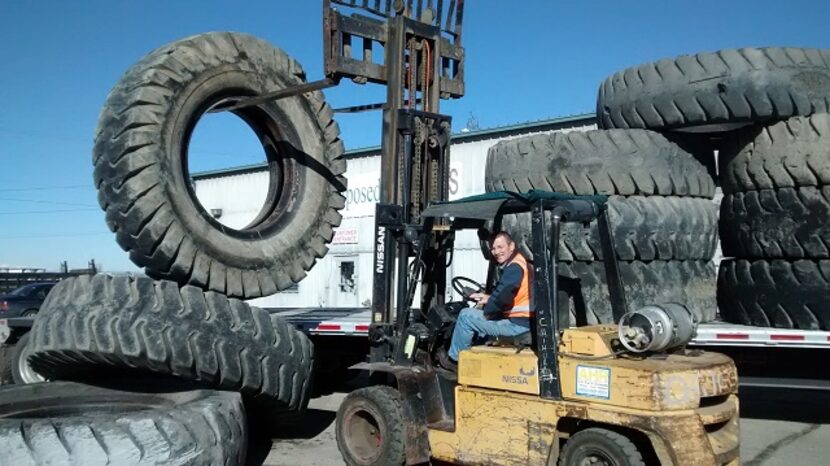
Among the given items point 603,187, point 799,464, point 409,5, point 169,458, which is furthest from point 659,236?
point 169,458

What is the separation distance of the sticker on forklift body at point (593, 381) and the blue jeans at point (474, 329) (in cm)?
66

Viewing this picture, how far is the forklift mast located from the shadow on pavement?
168 inches

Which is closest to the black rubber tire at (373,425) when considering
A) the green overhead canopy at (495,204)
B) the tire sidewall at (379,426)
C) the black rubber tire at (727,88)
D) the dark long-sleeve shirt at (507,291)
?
the tire sidewall at (379,426)

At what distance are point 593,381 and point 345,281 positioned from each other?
19067mm

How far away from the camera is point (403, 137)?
6891mm

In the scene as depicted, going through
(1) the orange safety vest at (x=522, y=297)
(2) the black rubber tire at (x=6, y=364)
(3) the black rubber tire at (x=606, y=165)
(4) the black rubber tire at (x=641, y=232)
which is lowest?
(2) the black rubber tire at (x=6, y=364)

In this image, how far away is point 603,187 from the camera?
7789 mm

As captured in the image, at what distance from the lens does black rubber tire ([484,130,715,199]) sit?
307 inches

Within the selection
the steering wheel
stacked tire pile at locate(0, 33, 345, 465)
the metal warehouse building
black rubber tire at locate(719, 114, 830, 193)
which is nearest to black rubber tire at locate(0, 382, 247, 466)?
stacked tire pile at locate(0, 33, 345, 465)

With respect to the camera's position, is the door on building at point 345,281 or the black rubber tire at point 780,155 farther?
the door on building at point 345,281

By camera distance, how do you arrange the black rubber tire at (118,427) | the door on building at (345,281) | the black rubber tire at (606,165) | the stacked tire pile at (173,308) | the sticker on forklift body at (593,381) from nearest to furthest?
the black rubber tire at (118,427)
the sticker on forklift body at (593,381)
the stacked tire pile at (173,308)
the black rubber tire at (606,165)
the door on building at (345,281)

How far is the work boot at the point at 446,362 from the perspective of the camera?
5.90 metres

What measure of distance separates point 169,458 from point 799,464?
5.04m

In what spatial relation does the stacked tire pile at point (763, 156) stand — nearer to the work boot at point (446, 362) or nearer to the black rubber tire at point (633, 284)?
the black rubber tire at point (633, 284)
